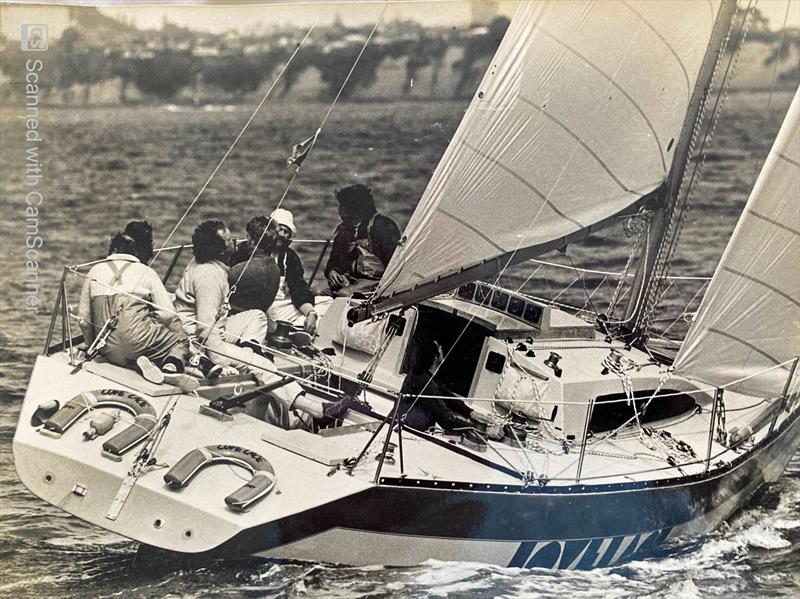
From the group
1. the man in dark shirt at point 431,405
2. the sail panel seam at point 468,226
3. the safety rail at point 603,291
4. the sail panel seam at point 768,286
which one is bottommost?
the man in dark shirt at point 431,405

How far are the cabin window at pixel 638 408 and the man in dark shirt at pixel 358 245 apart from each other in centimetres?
167

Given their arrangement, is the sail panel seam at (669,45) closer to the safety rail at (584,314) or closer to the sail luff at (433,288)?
the sail luff at (433,288)

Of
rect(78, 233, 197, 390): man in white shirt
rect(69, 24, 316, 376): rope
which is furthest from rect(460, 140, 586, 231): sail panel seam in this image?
rect(78, 233, 197, 390): man in white shirt

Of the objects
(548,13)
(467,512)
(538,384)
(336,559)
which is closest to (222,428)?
(336,559)

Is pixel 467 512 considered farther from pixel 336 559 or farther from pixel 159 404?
pixel 159 404

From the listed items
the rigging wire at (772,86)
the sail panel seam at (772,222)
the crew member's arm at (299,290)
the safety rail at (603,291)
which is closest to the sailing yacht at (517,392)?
the sail panel seam at (772,222)

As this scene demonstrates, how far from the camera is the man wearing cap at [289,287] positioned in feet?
22.2

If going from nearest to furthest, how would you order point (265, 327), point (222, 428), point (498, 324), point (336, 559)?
1. point (336, 559)
2. point (222, 428)
3. point (498, 324)
4. point (265, 327)

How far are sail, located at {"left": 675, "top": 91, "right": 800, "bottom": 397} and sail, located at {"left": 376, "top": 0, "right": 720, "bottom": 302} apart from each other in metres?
0.81

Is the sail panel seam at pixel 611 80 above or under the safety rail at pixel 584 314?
above

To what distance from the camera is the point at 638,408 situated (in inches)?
239

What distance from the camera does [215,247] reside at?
22.1 feet

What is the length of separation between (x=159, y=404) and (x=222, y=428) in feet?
1.45

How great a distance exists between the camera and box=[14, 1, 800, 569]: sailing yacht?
208 inches
